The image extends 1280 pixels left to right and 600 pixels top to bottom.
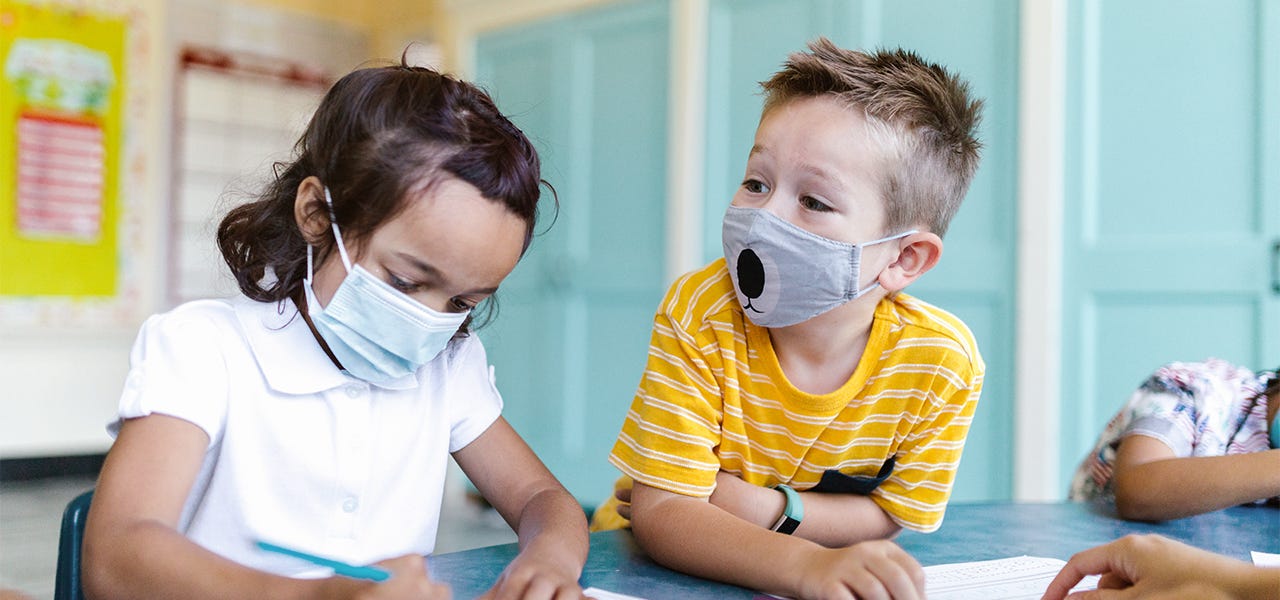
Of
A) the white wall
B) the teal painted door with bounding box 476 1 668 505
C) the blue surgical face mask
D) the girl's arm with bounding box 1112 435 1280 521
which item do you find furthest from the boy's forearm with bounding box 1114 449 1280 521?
the white wall

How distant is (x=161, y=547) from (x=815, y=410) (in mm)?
581

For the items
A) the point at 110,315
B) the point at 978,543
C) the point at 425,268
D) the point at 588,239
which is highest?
the point at 588,239

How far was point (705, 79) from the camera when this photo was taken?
3.29m

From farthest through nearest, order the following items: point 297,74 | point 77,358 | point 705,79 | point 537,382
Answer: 1. point 297,74
2. point 77,358
3. point 537,382
4. point 705,79

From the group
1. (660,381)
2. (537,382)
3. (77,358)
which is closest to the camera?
(660,381)

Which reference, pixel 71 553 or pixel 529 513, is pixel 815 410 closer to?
pixel 529 513

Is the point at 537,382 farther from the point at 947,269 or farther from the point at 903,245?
the point at 903,245

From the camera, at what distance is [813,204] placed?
1.01m

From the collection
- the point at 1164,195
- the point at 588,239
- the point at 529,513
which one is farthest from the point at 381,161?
the point at 588,239

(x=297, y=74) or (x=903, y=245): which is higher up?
(x=297, y=74)

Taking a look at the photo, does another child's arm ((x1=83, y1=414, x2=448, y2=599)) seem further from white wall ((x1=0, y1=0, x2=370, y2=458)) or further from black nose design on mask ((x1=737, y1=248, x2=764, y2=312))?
white wall ((x1=0, y1=0, x2=370, y2=458))

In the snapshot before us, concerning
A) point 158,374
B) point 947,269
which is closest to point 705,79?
point 947,269

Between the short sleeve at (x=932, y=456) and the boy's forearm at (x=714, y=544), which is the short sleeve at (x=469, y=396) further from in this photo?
the short sleeve at (x=932, y=456)

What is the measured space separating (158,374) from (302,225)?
0.68 ft
